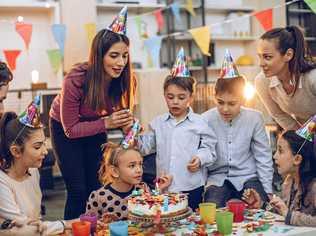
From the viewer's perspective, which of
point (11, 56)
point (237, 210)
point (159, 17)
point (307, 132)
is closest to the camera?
point (237, 210)

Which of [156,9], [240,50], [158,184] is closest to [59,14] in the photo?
[156,9]

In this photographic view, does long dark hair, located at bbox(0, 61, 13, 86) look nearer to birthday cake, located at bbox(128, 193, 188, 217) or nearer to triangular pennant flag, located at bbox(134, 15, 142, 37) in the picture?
birthday cake, located at bbox(128, 193, 188, 217)

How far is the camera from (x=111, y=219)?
71.3 inches

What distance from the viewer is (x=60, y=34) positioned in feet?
15.9

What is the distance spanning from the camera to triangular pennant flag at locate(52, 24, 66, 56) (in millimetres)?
4785

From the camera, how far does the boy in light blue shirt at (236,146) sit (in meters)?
2.36

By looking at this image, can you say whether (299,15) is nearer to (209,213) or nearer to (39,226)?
(209,213)

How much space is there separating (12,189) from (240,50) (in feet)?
16.8

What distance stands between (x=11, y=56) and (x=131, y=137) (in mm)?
3081

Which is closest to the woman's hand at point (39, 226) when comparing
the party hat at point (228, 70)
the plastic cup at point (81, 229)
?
the plastic cup at point (81, 229)

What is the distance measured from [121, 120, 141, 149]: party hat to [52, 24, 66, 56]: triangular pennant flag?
2882 millimetres

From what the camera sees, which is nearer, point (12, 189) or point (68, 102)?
point (12, 189)

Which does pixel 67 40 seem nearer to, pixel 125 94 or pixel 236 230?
pixel 125 94

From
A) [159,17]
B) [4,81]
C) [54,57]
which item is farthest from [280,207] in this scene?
[159,17]
